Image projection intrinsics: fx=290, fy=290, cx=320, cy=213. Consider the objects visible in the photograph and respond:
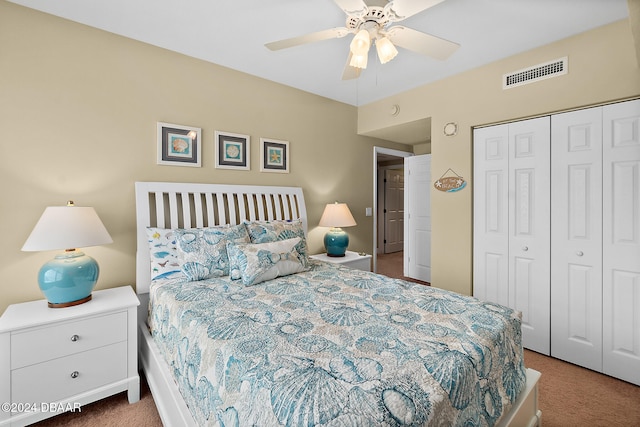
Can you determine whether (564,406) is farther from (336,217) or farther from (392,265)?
(392,265)

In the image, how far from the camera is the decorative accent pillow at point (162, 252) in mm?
2191

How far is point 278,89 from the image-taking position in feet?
10.6

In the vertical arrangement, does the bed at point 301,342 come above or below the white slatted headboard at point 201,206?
below

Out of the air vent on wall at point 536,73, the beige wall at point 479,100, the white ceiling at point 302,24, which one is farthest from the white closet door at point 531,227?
the white ceiling at point 302,24

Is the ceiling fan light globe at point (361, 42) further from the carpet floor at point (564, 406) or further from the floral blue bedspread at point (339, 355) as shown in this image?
the carpet floor at point (564, 406)

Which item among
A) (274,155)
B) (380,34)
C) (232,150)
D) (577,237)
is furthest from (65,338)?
(577,237)

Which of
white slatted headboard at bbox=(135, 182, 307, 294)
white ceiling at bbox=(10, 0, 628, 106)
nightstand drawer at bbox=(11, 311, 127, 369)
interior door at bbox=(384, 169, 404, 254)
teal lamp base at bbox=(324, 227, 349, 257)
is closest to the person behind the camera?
nightstand drawer at bbox=(11, 311, 127, 369)

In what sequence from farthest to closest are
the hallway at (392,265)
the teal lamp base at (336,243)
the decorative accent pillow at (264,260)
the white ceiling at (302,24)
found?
1. the hallway at (392,265)
2. the teal lamp base at (336,243)
3. the decorative accent pillow at (264,260)
4. the white ceiling at (302,24)

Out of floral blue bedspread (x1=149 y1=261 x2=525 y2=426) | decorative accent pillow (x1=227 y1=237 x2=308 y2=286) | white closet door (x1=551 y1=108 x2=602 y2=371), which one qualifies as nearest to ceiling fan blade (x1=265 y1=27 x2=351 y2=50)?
decorative accent pillow (x1=227 y1=237 x2=308 y2=286)

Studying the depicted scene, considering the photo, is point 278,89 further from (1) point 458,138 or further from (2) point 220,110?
(1) point 458,138

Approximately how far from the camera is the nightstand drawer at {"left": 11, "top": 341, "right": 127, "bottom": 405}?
5.33ft

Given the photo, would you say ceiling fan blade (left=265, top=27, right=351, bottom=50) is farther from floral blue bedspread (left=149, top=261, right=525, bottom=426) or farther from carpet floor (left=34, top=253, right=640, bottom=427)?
carpet floor (left=34, top=253, right=640, bottom=427)

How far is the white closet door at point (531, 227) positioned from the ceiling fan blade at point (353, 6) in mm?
1862

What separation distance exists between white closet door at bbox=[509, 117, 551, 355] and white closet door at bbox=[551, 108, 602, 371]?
2.0 inches
